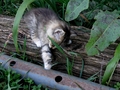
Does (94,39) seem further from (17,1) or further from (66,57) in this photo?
(17,1)

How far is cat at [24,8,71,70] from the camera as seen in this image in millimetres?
3128

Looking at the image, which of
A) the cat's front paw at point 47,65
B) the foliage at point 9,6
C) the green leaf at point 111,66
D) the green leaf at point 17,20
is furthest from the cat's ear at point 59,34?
the foliage at point 9,6

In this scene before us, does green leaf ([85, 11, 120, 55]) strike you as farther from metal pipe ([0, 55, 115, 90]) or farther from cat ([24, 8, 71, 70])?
cat ([24, 8, 71, 70])

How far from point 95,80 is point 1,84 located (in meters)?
0.96

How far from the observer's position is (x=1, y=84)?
294 cm

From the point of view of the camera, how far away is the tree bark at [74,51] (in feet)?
10.1

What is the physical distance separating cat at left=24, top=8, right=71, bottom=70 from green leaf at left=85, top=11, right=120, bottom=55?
452 mm

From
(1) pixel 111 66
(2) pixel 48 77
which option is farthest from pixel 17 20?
(1) pixel 111 66

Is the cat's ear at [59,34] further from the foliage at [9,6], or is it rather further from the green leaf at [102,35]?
the foliage at [9,6]

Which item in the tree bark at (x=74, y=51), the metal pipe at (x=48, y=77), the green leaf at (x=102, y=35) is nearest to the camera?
the green leaf at (x=102, y=35)

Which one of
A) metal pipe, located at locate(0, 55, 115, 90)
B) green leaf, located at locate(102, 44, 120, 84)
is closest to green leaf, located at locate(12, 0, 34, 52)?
metal pipe, located at locate(0, 55, 115, 90)

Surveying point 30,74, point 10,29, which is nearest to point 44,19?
point 10,29

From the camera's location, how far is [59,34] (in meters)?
3.11

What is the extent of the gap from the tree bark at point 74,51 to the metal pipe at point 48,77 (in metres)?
0.21
